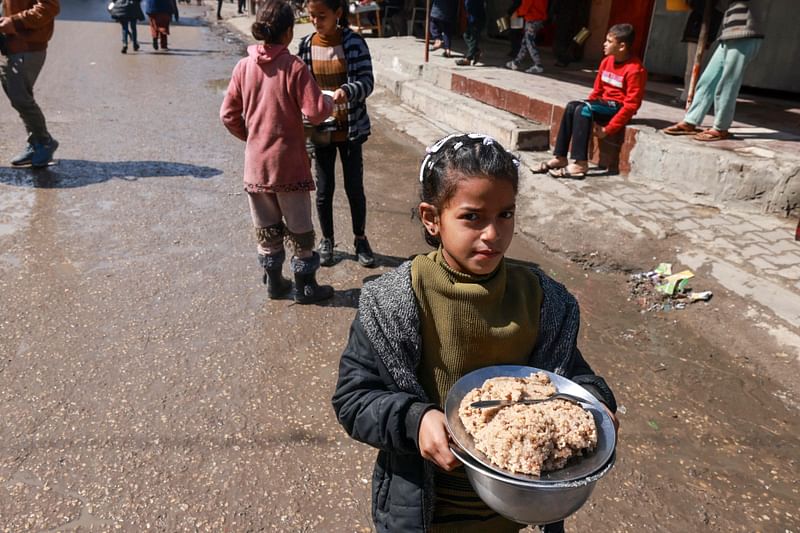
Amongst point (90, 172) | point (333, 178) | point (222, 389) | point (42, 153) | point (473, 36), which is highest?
point (473, 36)

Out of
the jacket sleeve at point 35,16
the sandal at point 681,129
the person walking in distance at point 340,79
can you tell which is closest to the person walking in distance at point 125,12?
the jacket sleeve at point 35,16

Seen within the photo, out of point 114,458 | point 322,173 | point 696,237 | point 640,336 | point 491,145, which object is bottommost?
point 114,458

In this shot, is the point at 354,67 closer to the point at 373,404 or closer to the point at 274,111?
the point at 274,111

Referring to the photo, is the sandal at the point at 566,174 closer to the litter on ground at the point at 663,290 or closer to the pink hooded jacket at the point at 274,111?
the litter on ground at the point at 663,290

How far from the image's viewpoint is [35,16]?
5.66 metres

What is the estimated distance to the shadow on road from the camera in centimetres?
609

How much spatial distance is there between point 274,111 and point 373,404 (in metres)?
2.46

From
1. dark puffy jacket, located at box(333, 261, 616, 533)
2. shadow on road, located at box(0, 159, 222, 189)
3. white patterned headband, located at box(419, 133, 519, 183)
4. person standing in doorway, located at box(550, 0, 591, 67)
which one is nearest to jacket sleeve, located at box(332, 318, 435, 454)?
dark puffy jacket, located at box(333, 261, 616, 533)

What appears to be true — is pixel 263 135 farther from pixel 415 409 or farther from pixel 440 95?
pixel 440 95

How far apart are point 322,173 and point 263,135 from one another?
0.88 m

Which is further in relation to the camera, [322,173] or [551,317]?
[322,173]

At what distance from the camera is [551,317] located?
5.14 ft

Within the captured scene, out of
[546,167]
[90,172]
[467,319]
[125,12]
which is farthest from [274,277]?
[125,12]

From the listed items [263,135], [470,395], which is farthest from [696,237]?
[470,395]
